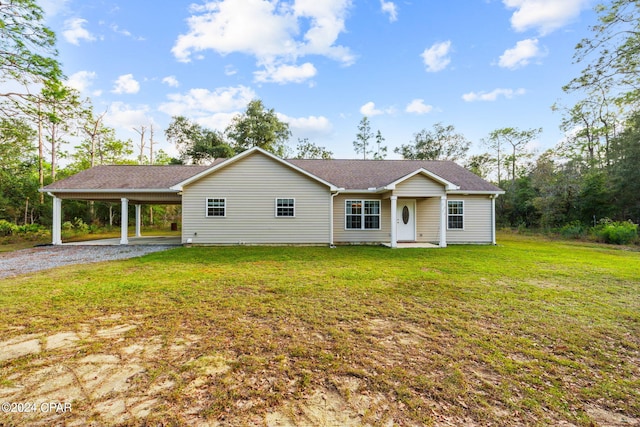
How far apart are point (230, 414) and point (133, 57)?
1892 cm

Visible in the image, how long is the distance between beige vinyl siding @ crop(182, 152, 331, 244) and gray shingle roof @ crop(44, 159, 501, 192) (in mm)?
1623

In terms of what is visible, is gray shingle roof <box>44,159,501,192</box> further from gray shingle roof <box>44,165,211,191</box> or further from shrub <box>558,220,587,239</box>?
shrub <box>558,220,587,239</box>

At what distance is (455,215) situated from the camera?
43.0 feet

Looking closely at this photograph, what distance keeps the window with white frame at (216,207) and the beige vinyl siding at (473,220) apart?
10695mm

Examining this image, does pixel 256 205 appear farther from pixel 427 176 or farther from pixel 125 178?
pixel 427 176

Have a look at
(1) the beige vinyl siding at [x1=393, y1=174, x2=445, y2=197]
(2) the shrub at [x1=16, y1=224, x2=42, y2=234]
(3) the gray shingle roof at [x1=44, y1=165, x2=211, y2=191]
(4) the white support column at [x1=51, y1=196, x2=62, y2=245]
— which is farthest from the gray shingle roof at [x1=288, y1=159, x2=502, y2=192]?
(2) the shrub at [x1=16, y1=224, x2=42, y2=234]

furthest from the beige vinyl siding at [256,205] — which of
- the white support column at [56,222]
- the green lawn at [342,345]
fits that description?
the white support column at [56,222]

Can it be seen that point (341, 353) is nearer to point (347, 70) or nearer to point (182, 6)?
point (182, 6)

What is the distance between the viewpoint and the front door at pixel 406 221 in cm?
1325

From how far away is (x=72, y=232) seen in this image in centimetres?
1778

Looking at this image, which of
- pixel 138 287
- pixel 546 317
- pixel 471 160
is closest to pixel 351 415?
pixel 546 317

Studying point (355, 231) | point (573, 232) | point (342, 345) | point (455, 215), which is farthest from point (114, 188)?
point (573, 232)

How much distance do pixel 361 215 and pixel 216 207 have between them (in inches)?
266

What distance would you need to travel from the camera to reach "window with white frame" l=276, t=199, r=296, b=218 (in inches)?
480
